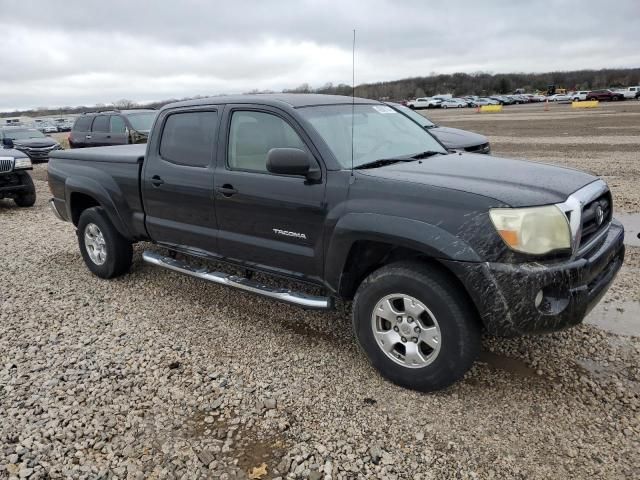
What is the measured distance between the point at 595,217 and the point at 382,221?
4.67 feet

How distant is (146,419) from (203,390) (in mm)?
418

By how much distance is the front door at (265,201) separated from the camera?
3.68 meters

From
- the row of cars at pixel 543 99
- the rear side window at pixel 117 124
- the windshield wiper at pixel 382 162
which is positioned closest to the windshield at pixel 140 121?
the rear side window at pixel 117 124

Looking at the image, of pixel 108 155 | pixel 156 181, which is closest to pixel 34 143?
pixel 108 155

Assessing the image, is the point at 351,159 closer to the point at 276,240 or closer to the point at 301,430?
the point at 276,240

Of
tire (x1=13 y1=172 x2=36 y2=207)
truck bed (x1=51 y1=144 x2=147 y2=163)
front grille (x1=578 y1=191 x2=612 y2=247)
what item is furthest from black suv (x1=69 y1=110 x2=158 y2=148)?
front grille (x1=578 y1=191 x2=612 y2=247)

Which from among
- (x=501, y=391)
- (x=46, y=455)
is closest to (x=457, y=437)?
(x=501, y=391)

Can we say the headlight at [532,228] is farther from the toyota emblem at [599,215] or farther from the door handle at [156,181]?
the door handle at [156,181]

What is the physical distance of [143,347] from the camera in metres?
4.11

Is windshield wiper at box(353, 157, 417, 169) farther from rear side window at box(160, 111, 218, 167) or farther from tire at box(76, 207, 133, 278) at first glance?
tire at box(76, 207, 133, 278)

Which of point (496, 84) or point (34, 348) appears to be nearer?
point (34, 348)

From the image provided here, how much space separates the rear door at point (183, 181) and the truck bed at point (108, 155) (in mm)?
281

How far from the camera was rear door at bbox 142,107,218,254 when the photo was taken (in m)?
4.37

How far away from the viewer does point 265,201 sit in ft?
12.7
